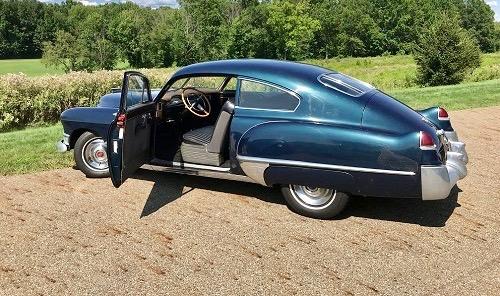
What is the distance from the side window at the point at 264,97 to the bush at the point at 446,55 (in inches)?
752

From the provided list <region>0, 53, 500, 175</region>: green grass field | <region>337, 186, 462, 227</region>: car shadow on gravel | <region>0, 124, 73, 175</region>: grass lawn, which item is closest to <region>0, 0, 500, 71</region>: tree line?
<region>0, 53, 500, 175</region>: green grass field

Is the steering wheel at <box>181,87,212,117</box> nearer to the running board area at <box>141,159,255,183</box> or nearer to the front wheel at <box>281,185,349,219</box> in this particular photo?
the running board area at <box>141,159,255,183</box>

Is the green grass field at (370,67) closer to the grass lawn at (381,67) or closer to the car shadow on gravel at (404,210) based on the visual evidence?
the grass lawn at (381,67)

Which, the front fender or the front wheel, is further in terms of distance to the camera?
the front fender

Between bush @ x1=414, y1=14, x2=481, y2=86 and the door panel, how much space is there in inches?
760

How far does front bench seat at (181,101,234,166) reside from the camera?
16.8 ft

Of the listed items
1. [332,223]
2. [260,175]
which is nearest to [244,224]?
[260,175]

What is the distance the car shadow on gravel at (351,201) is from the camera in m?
4.92

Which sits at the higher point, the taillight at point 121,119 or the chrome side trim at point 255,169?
the taillight at point 121,119

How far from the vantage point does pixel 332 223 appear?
4750mm

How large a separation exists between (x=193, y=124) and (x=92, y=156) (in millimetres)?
1381

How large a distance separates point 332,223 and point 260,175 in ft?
2.85

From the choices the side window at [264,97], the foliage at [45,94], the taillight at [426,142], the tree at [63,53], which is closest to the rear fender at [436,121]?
the taillight at [426,142]

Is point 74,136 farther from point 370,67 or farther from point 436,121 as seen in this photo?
point 370,67
